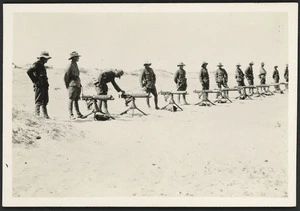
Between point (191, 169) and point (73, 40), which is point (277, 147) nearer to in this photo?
point (191, 169)

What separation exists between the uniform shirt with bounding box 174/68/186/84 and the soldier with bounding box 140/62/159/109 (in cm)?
16

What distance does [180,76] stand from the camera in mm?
3420

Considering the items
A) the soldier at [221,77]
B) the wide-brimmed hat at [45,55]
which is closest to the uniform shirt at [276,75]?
the soldier at [221,77]

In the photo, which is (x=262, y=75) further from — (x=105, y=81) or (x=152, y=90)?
(x=105, y=81)

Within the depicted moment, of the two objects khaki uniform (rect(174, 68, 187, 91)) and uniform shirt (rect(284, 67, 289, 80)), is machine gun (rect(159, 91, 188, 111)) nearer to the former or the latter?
khaki uniform (rect(174, 68, 187, 91))

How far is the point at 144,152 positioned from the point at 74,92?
660mm

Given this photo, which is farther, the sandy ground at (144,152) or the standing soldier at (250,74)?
the standing soldier at (250,74)

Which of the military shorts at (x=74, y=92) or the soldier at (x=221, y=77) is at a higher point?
the soldier at (x=221, y=77)

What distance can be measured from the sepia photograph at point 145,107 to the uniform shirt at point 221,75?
16mm

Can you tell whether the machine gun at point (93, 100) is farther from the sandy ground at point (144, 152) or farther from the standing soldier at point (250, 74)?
the standing soldier at point (250, 74)

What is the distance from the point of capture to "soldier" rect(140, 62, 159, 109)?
3441 millimetres

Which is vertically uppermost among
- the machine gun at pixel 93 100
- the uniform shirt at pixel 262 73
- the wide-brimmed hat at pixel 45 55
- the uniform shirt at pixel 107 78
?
the wide-brimmed hat at pixel 45 55

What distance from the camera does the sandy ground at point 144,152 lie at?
335 cm

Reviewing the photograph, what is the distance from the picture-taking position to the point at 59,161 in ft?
11.0
